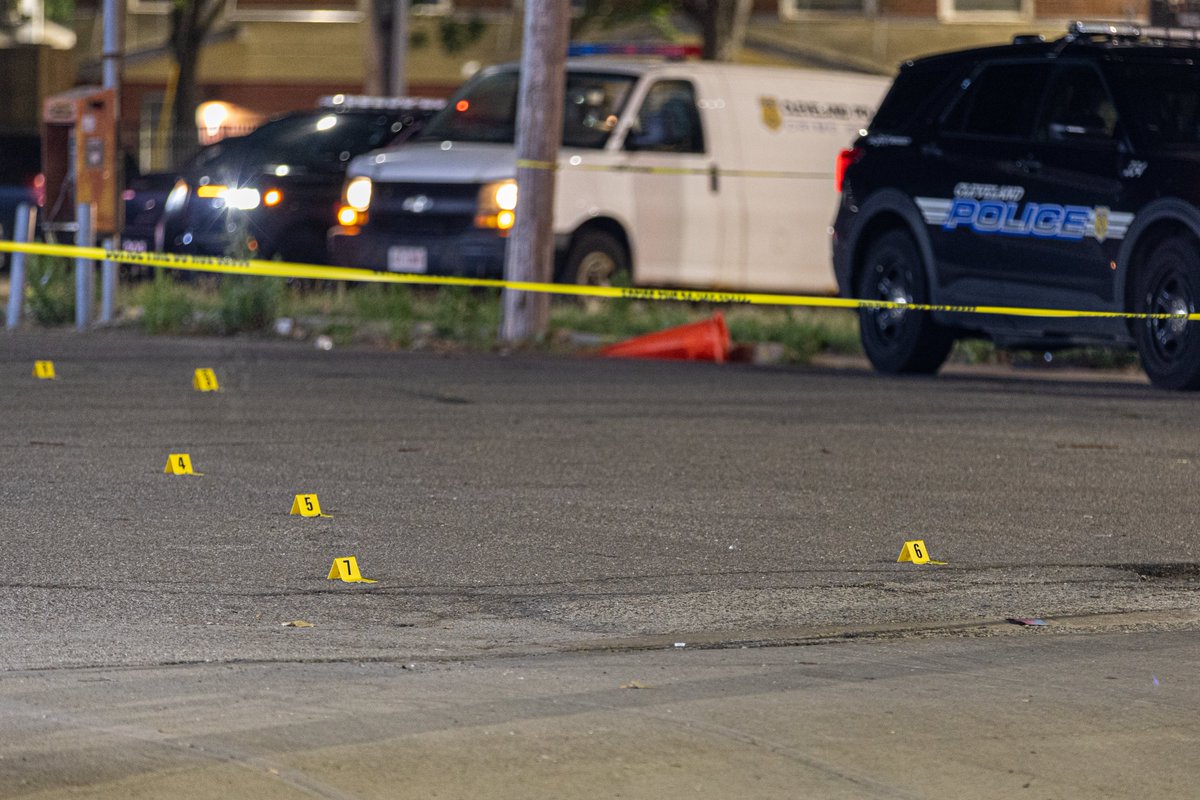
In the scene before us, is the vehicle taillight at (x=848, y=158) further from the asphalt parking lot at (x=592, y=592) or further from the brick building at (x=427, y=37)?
the brick building at (x=427, y=37)

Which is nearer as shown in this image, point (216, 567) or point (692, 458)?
point (216, 567)

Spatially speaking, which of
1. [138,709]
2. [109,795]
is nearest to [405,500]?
[138,709]

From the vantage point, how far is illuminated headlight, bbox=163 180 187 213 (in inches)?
816

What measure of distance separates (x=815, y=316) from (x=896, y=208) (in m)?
4.99

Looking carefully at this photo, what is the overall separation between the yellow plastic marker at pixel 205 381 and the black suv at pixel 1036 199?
4.21m

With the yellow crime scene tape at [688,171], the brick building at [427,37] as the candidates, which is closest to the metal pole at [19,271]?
the yellow crime scene tape at [688,171]

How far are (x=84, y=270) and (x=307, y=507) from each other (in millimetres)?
9033

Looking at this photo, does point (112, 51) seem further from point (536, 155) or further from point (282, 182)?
point (536, 155)

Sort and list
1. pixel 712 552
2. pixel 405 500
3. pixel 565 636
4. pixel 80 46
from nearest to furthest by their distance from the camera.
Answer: pixel 565 636, pixel 712 552, pixel 405 500, pixel 80 46

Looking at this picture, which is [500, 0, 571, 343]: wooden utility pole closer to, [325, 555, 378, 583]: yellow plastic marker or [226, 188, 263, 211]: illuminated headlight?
[226, 188, 263, 211]: illuminated headlight

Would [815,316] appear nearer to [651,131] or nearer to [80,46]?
[651,131]

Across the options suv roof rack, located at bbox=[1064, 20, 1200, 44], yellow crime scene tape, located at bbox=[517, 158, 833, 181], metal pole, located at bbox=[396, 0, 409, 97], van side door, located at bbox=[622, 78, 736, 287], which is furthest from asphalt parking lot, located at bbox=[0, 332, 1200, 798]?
metal pole, located at bbox=[396, 0, 409, 97]

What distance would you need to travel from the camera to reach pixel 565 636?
688 centimetres

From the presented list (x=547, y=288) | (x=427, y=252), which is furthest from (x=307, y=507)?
(x=427, y=252)
